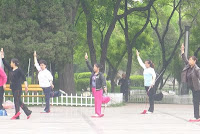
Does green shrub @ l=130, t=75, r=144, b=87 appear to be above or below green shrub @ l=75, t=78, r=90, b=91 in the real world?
above

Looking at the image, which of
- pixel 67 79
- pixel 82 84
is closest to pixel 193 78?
pixel 67 79

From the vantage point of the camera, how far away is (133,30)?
39875mm

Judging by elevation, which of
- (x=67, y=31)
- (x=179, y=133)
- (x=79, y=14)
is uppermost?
(x=79, y=14)

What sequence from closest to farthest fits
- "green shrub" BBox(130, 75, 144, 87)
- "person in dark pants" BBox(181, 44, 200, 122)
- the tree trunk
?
"person in dark pants" BBox(181, 44, 200, 122), the tree trunk, "green shrub" BBox(130, 75, 144, 87)

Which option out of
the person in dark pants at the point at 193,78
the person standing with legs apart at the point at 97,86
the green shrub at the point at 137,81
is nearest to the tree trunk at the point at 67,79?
the person standing with legs apart at the point at 97,86

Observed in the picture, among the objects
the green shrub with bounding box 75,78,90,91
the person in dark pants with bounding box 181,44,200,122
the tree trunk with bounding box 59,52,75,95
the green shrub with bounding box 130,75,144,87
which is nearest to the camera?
the person in dark pants with bounding box 181,44,200,122

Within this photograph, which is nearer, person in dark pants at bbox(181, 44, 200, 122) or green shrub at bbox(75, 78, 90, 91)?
person in dark pants at bbox(181, 44, 200, 122)

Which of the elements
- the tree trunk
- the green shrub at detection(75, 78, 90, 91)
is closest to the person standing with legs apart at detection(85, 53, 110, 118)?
the tree trunk

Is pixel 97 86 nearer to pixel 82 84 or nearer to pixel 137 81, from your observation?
pixel 82 84

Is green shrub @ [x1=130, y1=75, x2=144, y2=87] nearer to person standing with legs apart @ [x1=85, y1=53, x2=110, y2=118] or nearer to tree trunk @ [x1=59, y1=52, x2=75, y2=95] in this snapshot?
tree trunk @ [x1=59, y1=52, x2=75, y2=95]

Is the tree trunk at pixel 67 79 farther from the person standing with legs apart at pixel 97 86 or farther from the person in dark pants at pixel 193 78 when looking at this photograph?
the person in dark pants at pixel 193 78

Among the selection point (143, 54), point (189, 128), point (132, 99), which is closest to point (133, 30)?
point (132, 99)

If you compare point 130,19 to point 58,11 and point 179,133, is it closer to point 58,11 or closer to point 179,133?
point 58,11

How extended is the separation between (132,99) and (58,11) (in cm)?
952
